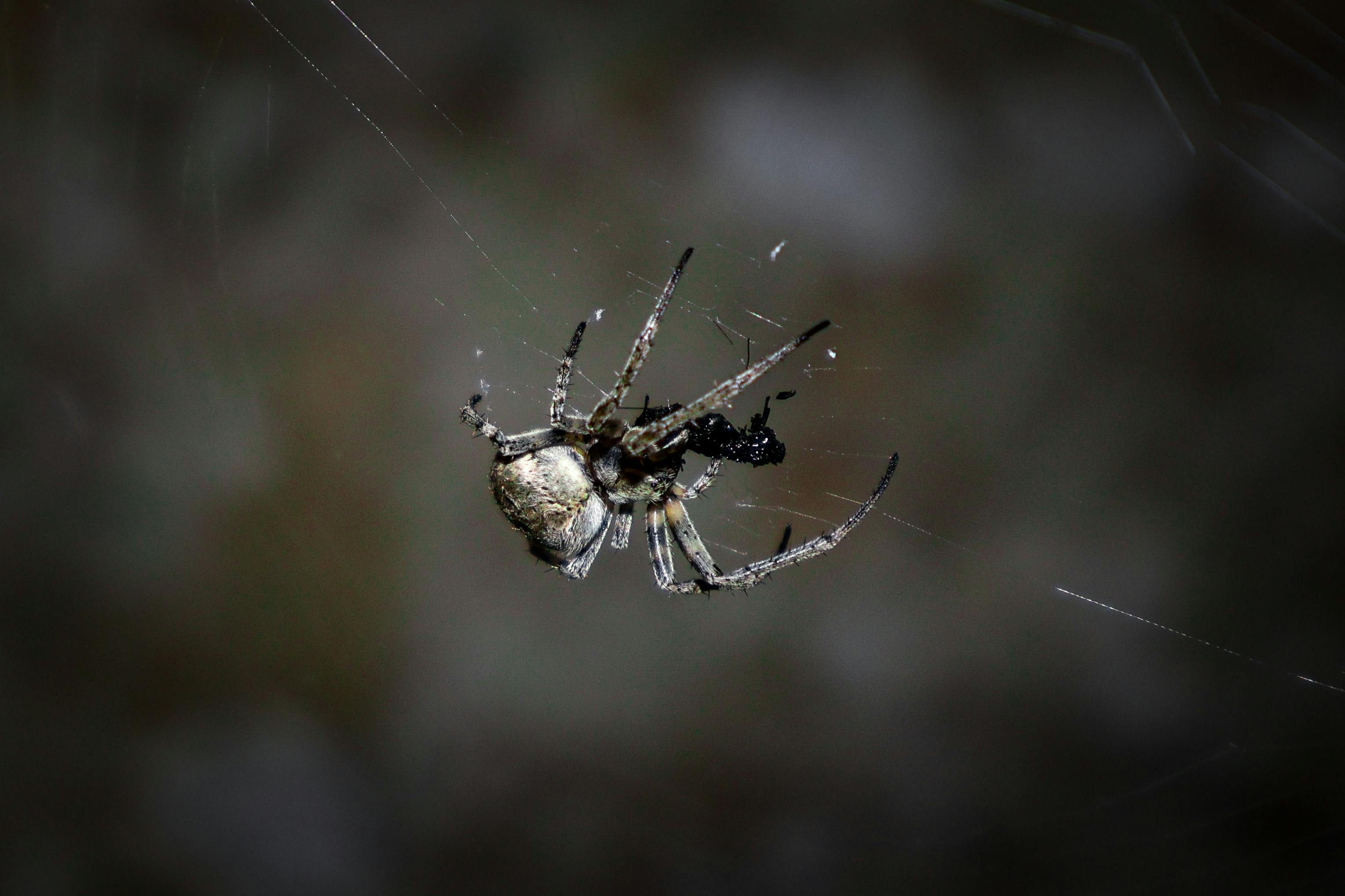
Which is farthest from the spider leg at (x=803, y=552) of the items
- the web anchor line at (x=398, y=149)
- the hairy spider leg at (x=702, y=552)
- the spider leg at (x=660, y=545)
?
the web anchor line at (x=398, y=149)

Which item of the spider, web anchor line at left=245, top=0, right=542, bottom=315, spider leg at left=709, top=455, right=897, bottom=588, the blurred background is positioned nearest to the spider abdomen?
the spider

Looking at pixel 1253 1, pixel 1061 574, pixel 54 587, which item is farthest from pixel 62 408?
pixel 1253 1

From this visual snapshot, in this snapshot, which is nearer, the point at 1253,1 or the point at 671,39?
the point at 1253,1

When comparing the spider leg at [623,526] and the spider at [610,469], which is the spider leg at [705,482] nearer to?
the spider at [610,469]

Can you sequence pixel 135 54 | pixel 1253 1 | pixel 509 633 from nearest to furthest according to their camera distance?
1. pixel 1253 1
2. pixel 135 54
3. pixel 509 633

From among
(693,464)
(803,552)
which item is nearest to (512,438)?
(803,552)

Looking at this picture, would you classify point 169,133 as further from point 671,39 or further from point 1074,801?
point 1074,801
